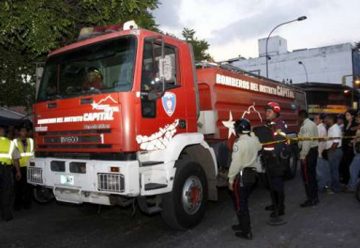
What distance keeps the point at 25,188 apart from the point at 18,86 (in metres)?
3.82

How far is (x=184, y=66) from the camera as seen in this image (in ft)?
22.8

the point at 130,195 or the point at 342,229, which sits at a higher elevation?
the point at 130,195

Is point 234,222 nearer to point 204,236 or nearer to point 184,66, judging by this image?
point 204,236

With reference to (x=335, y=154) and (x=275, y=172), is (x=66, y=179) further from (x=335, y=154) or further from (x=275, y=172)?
(x=335, y=154)

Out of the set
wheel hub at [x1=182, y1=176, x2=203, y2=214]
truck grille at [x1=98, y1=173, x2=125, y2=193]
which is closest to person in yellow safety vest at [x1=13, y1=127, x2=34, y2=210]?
truck grille at [x1=98, y1=173, x2=125, y2=193]

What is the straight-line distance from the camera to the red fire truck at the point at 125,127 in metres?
5.91

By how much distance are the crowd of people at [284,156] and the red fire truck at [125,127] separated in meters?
0.77

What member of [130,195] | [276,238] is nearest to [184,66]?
[130,195]

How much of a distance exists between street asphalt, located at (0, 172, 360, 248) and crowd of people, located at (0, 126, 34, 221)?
268 mm

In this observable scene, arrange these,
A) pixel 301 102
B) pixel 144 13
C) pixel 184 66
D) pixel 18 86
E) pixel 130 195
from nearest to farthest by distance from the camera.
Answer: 1. pixel 130 195
2. pixel 184 66
3. pixel 144 13
4. pixel 18 86
5. pixel 301 102

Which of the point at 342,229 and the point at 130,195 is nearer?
the point at 130,195

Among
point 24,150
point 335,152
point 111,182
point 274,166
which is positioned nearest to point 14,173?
point 24,150

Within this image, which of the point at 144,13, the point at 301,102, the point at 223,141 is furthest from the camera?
A: the point at 301,102

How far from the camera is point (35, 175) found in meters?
6.91
